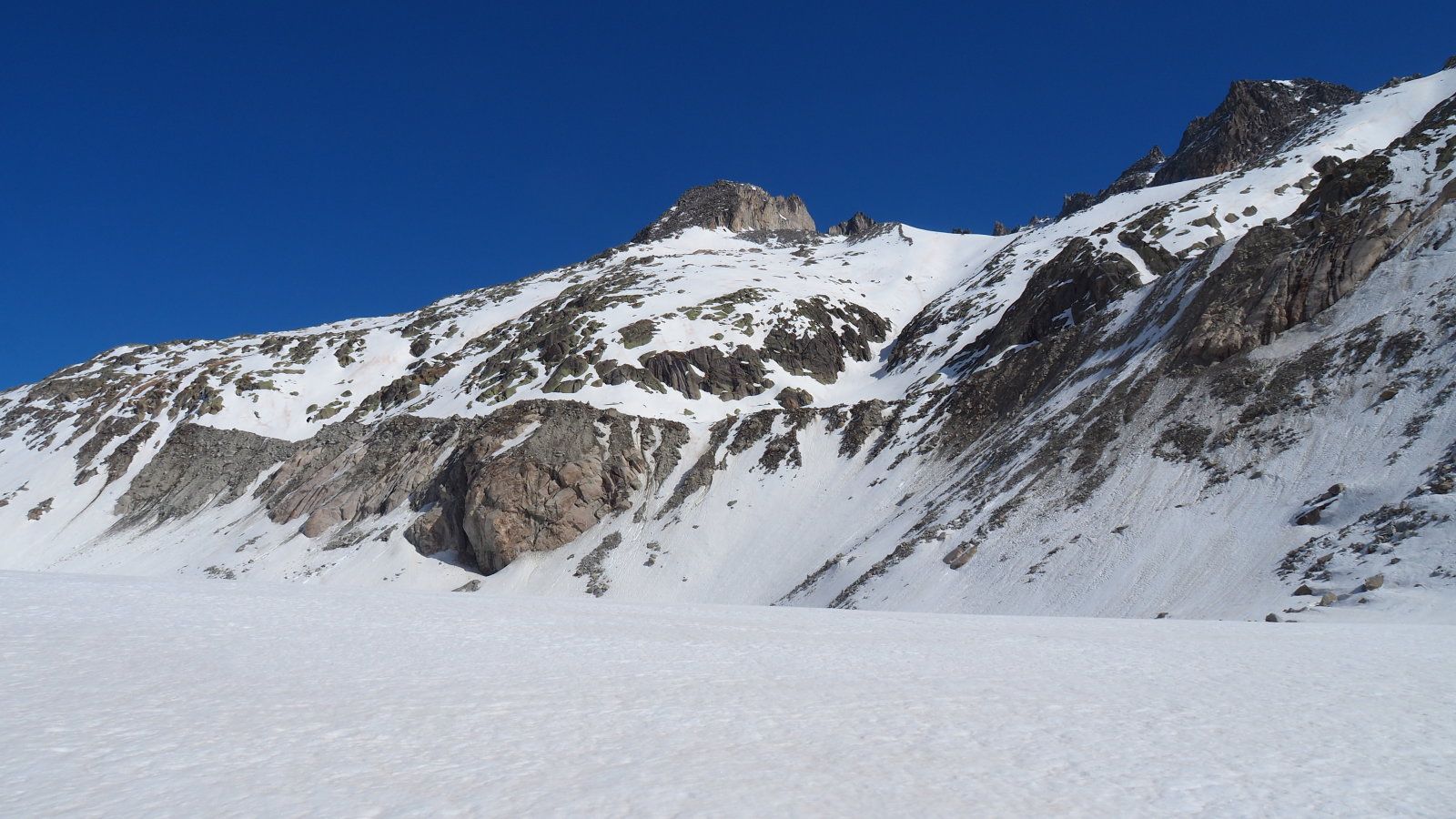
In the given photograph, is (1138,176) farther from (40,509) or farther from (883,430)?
(40,509)

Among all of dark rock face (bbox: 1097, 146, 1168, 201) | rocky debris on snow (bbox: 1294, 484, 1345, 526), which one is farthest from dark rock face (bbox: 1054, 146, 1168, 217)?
rocky debris on snow (bbox: 1294, 484, 1345, 526)

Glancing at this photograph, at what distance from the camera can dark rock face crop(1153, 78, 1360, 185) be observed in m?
115

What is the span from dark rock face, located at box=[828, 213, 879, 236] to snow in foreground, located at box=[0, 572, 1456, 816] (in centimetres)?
15721

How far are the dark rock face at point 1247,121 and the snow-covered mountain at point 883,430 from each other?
1698cm

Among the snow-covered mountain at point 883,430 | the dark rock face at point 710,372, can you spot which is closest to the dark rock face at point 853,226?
the snow-covered mountain at point 883,430

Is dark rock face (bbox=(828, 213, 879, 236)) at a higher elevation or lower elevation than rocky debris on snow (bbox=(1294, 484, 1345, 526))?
higher

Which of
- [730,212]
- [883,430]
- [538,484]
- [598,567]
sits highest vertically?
[730,212]

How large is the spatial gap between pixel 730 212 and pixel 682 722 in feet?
484

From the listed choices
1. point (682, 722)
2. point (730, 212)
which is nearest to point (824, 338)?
point (682, 722)

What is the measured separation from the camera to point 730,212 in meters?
148

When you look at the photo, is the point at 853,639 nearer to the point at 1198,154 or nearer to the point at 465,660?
the point at 465,660

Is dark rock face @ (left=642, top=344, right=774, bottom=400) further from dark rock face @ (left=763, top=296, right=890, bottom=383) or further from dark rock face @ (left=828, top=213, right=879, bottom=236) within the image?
dark rock face @ (left=828, top=213, right=879, bottom=236)

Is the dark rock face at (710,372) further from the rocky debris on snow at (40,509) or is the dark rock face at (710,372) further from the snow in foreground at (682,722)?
the rocky debris on snow at (40,509)

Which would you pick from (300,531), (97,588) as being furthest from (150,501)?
(97,588)
